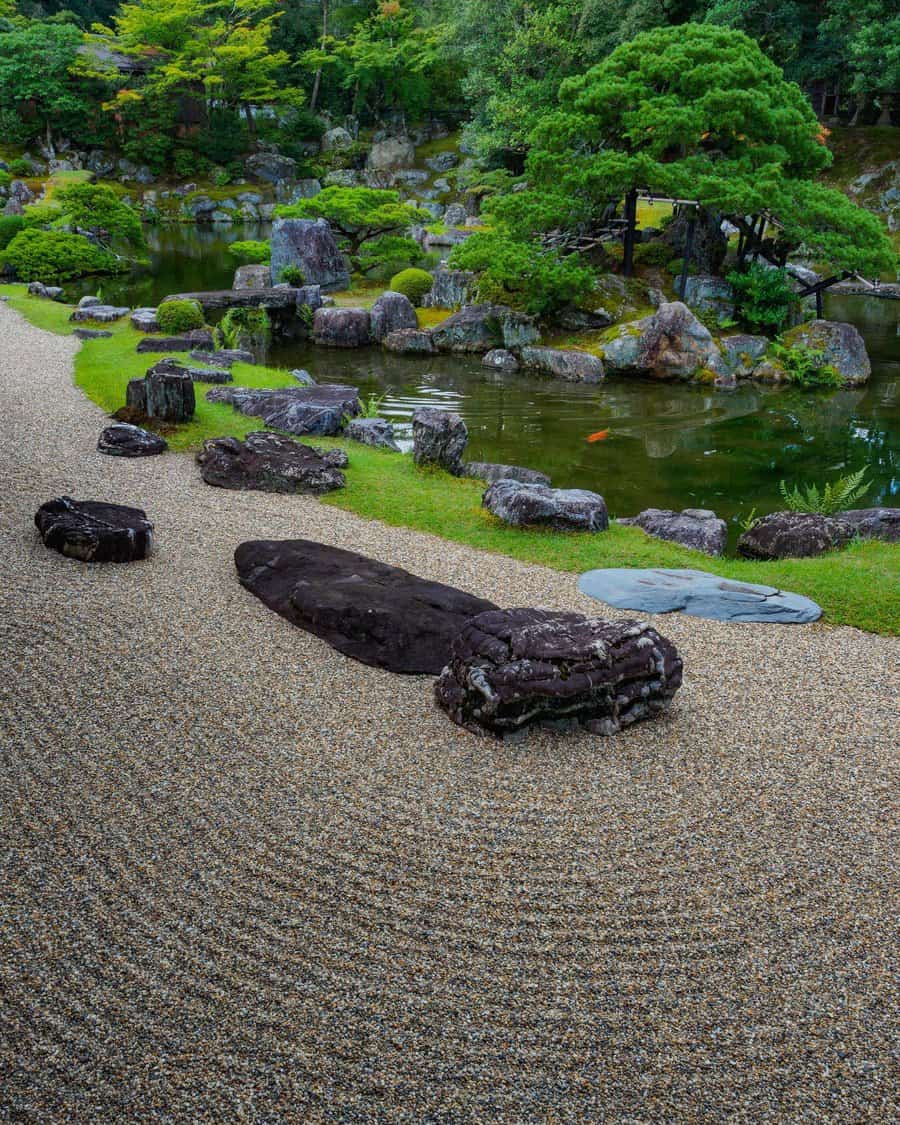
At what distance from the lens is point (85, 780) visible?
4.05 m

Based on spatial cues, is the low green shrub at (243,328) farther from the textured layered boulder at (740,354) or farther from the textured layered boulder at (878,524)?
the textured layered boulder at (878,524)

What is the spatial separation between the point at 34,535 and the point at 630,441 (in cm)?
898

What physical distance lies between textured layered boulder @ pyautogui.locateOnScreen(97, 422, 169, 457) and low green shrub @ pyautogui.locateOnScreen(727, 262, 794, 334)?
13472 mm

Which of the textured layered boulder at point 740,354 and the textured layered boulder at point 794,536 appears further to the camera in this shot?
the textured layered boulder at point 740,354

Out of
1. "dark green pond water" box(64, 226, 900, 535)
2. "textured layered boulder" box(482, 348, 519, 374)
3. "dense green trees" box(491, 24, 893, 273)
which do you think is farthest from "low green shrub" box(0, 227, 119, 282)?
"textured layered boulder" box(482, 348, 519, 374)

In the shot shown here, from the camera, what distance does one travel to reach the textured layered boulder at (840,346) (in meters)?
17.1

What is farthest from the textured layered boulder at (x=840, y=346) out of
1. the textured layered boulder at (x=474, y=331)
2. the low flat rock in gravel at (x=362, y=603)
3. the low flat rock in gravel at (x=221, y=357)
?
the low flat rock in gravel at (x=362, y=603)

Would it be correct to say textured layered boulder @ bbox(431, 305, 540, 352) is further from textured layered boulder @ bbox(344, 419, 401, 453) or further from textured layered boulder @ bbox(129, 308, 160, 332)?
textured layered boulder @ bbox(344, 419, 401, 453)

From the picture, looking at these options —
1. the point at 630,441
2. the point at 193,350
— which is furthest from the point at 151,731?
the point at 193,350

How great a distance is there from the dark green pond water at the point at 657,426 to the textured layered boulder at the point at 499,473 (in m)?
1.04

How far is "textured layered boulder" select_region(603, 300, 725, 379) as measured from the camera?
1691 centimetres

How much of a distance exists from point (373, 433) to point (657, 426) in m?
5.26

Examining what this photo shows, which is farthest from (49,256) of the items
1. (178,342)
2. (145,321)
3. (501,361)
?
(501,361)

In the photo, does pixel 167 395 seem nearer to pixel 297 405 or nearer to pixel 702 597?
pixel 297 405
